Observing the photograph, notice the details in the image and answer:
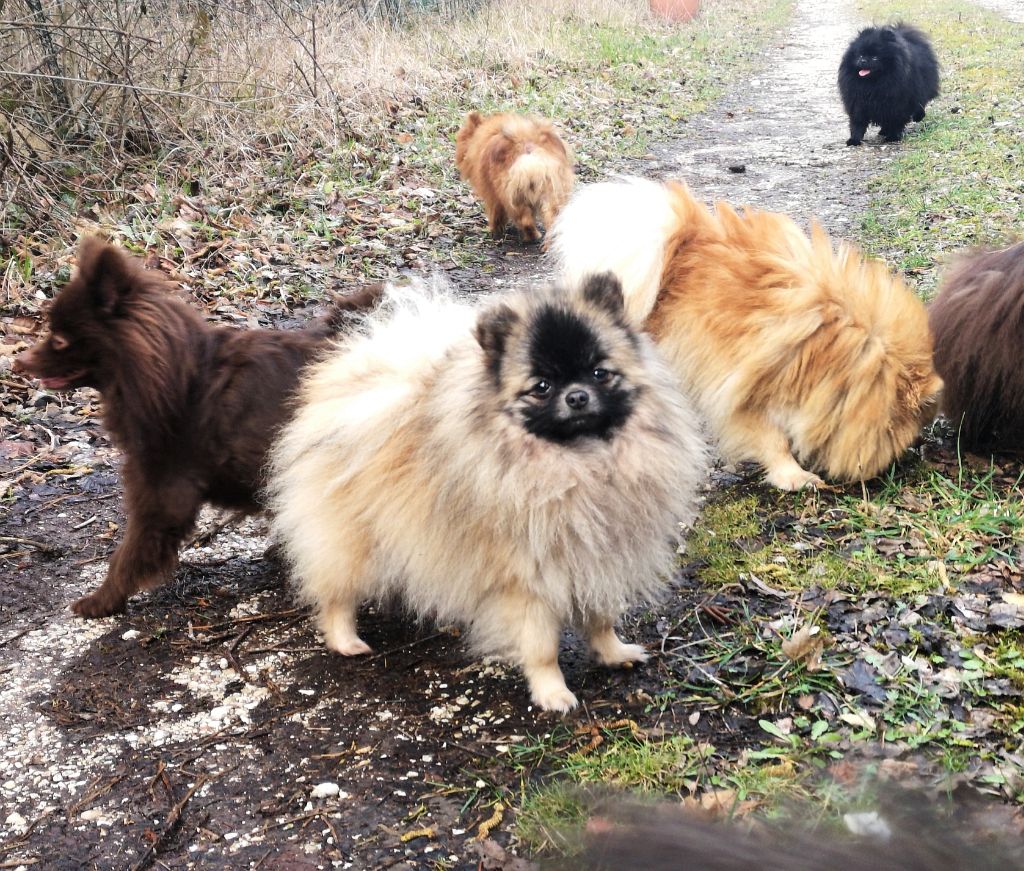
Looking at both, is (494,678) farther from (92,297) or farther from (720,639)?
(92,297)

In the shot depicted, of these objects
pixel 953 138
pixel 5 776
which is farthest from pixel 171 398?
pixel 953 138

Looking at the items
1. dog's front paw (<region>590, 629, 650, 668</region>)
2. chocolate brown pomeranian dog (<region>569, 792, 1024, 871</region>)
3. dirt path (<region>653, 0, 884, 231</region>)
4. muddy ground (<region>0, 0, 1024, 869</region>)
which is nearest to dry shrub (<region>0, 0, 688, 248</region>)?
dirt path (<region>653, 0, 884, 231</region>)

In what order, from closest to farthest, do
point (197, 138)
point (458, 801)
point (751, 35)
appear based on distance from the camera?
point (458, 801)
point (197, 138)
point (751, 35)

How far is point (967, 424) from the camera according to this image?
4371 millimetres

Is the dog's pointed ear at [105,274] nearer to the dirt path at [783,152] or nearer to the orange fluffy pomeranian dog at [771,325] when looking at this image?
the orange fluffy pomeranian dog at [771,325]

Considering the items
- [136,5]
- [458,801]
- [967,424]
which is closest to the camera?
[458,801]

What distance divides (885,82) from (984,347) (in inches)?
371

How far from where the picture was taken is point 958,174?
32.8 feet

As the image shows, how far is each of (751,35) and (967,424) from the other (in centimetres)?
2228

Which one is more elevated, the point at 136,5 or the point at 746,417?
the point at 136,5

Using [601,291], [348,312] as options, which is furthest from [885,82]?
[601,291]

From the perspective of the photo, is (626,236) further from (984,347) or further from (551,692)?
(551,692)

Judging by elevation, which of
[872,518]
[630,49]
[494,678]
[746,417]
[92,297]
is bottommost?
[494,678]

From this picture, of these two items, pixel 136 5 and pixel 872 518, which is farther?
pixel 136 5
